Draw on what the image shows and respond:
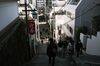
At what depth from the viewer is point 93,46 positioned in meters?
23.0

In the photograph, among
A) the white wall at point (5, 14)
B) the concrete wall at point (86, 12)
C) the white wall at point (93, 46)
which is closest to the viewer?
the white wall at point (5, 14)

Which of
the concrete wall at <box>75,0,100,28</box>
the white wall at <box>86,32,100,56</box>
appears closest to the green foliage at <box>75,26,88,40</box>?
the concrete wall at <box>75,0,100,28</box>

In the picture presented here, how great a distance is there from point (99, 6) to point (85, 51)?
448 inches

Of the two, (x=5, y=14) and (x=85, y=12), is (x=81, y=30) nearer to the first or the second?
(x=85, y=12)

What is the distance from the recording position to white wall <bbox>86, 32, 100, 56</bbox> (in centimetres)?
2232

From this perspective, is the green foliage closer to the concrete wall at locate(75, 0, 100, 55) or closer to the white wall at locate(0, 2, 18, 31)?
the concrete wall at locate(75, 0, 100, 55)

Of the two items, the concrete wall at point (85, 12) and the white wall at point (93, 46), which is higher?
the concrete wall at point (85, 12)

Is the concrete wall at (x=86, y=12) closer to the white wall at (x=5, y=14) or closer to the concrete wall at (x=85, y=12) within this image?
the concrete wall at (x=85, y=12)

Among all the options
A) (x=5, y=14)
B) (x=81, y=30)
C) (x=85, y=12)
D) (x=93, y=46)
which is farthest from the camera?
(x=85, y=12)

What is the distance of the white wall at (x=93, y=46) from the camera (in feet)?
73.2

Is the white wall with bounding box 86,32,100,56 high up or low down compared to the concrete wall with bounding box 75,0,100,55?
down

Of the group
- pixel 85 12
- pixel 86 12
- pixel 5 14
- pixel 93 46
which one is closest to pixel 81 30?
pixel 85 12

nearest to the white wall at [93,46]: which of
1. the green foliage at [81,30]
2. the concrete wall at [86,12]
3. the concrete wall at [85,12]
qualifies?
the green foliage at [81,30]

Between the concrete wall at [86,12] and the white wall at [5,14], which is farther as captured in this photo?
the concrete wall at [86,12]
